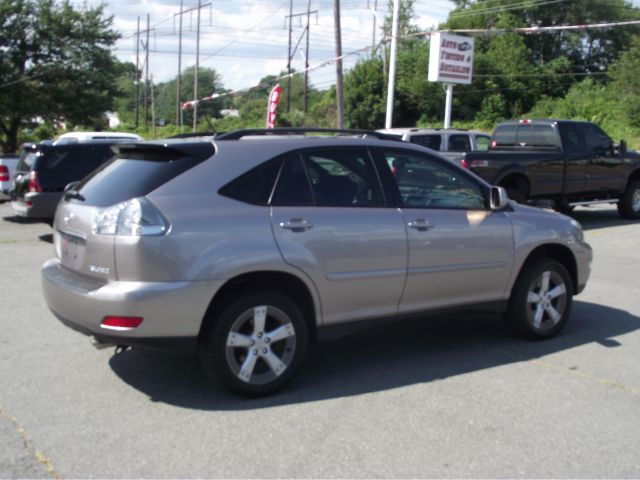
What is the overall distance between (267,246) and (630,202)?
41.7 feet

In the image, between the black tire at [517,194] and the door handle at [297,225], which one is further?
the black tire at [517,194]

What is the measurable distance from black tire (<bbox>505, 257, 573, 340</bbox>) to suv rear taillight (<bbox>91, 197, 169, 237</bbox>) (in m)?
3.21

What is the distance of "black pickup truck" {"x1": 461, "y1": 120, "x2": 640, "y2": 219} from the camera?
13195mm

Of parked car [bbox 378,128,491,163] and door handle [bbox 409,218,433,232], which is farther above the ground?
parked car [bbox 378,128,491,163]

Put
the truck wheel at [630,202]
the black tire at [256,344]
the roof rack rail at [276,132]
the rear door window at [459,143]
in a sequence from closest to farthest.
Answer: the black tire at [256,344]
the roof rack rail at [276,132]
the truck wheel at [630,202]
the rear door window at [459,143]

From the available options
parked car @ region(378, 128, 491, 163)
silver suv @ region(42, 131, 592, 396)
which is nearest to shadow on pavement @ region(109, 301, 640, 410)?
silver suv @ region(42, 131, 592, 396)

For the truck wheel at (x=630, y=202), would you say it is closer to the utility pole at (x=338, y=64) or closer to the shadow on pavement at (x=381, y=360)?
the shadow on pavement at (x=381, y=360)

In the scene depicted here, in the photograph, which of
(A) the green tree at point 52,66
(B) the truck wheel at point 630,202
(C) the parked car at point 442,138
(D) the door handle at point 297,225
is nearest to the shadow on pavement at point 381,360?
(D) the door handle at point 297,225

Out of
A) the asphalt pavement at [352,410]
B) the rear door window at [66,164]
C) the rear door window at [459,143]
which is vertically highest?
the rear door window at [459,143]

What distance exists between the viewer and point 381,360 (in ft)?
19.2

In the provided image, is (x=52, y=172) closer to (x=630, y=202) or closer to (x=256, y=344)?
(x=256, y=344)

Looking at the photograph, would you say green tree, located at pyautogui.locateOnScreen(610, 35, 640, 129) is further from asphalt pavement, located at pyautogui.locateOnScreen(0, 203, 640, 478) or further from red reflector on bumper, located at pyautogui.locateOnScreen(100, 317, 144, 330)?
red reflector on bumper, located at pyautogui.locateOnScreen(100, 317, 144, 330)

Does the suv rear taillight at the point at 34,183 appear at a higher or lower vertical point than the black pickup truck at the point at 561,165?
lower

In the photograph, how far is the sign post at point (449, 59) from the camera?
86.7 feet
